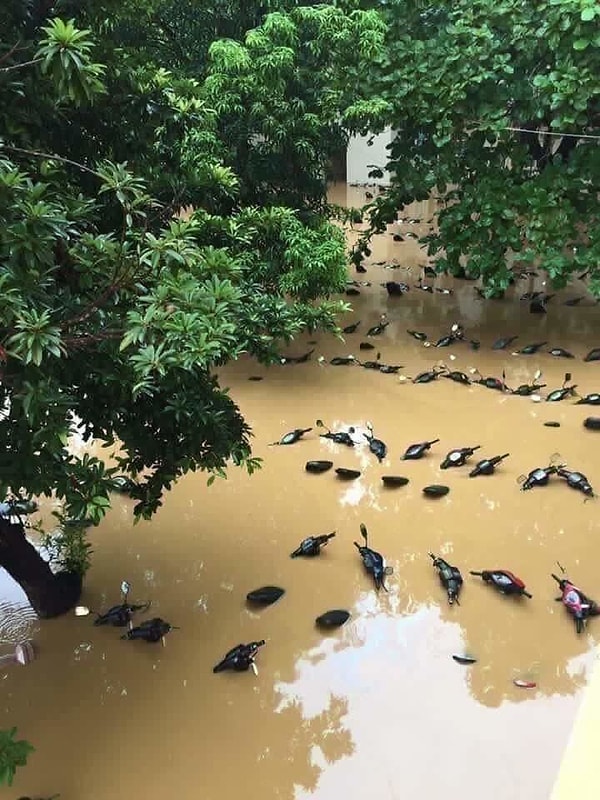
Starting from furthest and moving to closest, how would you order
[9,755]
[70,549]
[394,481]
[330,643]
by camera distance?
[394,481] → [70,549] → [330,643] → [9,755]

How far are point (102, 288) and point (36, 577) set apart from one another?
1.55 meters

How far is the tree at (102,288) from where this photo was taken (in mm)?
1867

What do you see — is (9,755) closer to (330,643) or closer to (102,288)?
(102,288)

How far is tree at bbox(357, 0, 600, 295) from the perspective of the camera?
5262 millimetres

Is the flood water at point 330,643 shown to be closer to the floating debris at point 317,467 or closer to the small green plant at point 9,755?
the floating debris at point 317,467

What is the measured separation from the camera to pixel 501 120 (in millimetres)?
5586

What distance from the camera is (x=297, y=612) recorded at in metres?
3.35

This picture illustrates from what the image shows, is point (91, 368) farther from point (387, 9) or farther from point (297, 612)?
point (387, 9)

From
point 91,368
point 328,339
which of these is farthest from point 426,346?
point 91,368

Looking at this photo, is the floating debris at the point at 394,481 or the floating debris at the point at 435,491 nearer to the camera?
the floating debris at the point at 435,491

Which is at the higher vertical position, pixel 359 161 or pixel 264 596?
pixel 359 161

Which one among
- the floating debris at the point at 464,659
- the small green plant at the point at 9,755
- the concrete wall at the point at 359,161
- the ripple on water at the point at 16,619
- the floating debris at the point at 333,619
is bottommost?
the ripple on water at the point at 16,619

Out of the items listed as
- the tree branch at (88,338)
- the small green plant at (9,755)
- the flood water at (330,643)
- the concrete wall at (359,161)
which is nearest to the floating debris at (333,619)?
the flood water at (330,643)

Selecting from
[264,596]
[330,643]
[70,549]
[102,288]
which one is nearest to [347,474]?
[264,596]
